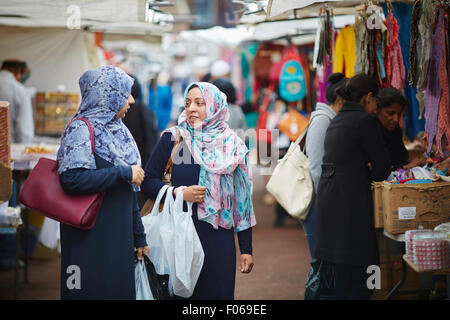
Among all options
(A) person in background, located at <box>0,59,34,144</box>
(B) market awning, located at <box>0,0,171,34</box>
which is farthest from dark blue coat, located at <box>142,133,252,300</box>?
(A) person in background, located at <box>0,59,34,144</box>

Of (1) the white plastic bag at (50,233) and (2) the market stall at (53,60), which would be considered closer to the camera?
(1) the white plastic bag at (50,233)

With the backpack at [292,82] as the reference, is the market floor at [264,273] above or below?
below

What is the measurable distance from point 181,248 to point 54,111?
583 cm

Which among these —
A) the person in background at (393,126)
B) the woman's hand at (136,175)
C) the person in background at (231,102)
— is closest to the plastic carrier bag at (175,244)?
the woman's hand at (136,175)

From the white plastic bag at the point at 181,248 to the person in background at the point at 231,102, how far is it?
11.7 ft

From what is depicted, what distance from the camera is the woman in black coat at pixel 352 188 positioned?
16.3 ft

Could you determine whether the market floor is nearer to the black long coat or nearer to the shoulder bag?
the black long coat

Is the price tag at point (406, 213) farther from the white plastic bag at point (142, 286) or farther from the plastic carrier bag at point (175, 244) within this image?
the white plastic bag at point (142, 286)

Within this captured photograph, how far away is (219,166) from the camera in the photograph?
13.2ft

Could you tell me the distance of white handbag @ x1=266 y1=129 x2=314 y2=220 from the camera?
5.64 m

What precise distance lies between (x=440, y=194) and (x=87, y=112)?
2.55 metres

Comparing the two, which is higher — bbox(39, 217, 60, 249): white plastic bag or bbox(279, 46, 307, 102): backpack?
bbox(279, 46, 307, 102): backpack

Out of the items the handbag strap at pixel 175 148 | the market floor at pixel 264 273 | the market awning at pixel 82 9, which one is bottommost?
the market floor at pixel 264 273

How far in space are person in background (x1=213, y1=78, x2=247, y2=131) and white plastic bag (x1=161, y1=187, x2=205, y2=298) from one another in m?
3.58
